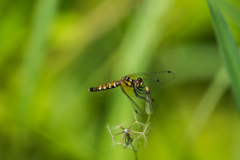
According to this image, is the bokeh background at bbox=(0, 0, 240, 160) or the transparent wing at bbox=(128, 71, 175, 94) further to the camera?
the bokeh background at bbox=(0, 0, 240, 160)

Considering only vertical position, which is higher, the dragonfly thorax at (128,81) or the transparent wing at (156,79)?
the dragonfly thorax at (128,81)

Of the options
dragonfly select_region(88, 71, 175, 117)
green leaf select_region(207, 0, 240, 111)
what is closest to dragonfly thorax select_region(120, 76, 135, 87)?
dragonfly select_region(88, 71, 175, 117)

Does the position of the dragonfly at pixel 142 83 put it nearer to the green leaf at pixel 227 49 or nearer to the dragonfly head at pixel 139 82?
the dragonfly head at pixel 139 82

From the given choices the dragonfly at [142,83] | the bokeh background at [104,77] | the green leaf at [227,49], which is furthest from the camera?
the bokeh background at [104,77]

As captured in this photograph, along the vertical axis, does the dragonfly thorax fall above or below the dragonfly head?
above

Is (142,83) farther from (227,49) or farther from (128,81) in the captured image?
(227,49)

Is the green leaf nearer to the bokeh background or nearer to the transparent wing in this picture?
the transparent wing

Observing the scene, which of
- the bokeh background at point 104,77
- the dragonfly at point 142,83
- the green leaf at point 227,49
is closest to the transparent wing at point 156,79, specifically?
the dragonfly at point 142,83

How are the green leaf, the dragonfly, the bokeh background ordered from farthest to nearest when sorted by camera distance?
the bokeh background < the dragonfly < the green leaf

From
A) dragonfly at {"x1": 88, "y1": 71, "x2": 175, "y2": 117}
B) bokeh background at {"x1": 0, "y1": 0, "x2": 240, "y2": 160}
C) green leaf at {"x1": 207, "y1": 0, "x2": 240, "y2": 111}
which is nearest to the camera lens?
green leaf at {"x1": 207, "y1": 0, "x2": 240, "y2": 111}
